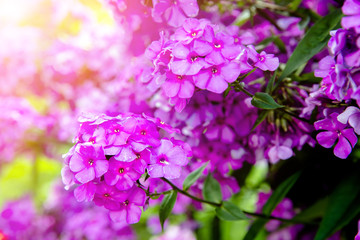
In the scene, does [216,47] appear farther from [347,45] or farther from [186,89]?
[347,45]

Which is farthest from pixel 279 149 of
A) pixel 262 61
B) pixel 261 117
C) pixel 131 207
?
pixel 131 207

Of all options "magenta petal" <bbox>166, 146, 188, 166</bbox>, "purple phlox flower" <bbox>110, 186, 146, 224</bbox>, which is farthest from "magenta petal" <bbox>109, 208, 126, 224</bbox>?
"magenta petal" <bbox>166, 146, 188, 166</bbox>

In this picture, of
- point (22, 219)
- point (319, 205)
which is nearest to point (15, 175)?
point (22, 219)

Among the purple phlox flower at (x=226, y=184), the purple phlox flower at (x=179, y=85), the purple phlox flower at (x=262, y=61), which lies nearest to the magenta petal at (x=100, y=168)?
the purple phlox flower at (x=179, y=85)

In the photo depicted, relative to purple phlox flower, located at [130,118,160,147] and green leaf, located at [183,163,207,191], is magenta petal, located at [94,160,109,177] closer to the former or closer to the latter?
purple phlox flower, located at [130,118,160,147]

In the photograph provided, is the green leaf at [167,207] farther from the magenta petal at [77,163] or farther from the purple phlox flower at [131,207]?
the magenta petal at [77,163]
